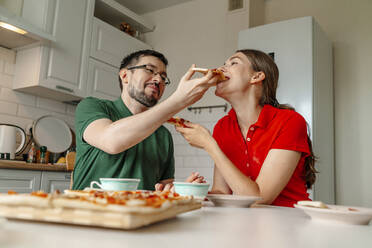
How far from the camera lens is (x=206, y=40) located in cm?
406

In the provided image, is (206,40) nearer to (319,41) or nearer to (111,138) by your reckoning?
(319,41)

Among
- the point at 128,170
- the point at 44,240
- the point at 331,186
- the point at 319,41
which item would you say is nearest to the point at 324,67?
the point at 319,41

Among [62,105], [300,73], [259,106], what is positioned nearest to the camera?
[259,106]

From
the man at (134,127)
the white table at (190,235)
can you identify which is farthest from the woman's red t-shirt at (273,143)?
the white table at (190,235)

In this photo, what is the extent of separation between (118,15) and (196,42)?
1.08 m

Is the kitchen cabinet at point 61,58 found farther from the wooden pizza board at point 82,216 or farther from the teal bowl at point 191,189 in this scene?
the wooden pizza board at point 82,216

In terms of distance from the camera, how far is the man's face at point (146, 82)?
184 cm

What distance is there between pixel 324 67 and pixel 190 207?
115 inches

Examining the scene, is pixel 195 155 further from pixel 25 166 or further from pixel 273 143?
pixel 273 143

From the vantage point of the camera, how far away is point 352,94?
334 cm

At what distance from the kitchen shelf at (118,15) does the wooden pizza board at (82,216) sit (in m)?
3.63

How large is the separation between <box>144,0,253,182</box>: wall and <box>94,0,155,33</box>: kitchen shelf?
0.63 feet

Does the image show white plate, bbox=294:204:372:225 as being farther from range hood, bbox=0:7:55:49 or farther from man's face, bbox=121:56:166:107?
range hood, bbox=0:7:55:49

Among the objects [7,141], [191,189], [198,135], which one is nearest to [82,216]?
[191,189]
